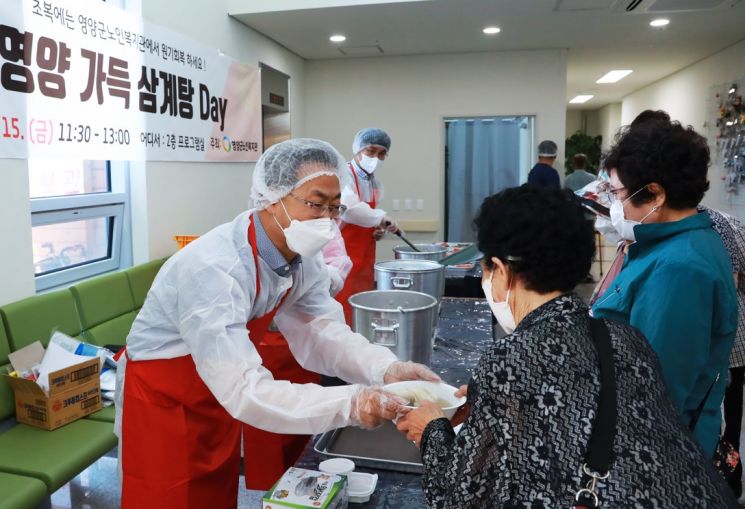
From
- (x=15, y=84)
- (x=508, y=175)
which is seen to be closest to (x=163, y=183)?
(x=15, y=84)

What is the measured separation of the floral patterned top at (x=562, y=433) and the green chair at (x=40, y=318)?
222 centimetres

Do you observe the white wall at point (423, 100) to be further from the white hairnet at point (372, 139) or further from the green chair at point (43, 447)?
→ the green chair at point (43, 447)

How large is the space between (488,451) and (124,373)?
41.8 inches

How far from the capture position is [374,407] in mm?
1250

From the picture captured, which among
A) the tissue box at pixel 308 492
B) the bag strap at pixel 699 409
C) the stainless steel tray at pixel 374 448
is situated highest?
the bag strap at pixel 699 409

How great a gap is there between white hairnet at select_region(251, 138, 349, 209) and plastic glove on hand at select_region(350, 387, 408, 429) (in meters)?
0.57

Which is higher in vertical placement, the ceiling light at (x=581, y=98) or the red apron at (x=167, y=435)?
the ceiling light at (x=581, y=98)

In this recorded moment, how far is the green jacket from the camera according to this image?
1.27 meters

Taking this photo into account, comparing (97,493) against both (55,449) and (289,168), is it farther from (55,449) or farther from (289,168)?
(289,168)

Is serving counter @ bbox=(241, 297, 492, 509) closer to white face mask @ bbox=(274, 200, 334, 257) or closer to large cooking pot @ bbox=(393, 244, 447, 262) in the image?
large cooking pot @ bbox=(393, 244, 447, 262)

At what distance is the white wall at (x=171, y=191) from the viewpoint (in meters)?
2.69

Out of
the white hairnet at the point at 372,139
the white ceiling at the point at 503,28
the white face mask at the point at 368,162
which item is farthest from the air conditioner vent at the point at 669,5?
the white face mask at the point at 368,162

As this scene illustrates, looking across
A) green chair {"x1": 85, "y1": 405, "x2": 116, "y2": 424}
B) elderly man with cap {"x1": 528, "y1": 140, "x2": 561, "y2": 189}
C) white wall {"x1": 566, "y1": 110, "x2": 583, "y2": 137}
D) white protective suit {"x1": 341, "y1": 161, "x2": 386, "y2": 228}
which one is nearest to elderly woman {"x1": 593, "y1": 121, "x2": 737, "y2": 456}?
green chair {"x1": 85, "y1": 405, "x2": 116, "y2": 424}

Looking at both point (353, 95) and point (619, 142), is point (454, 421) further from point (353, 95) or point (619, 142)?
point (353, 95)
